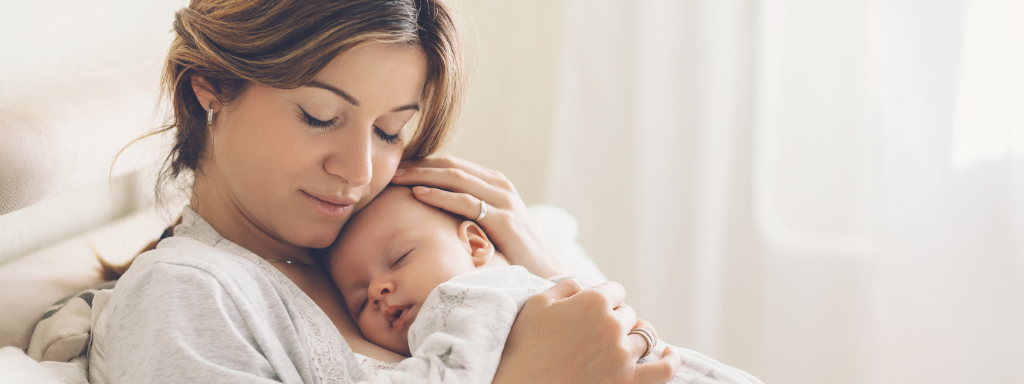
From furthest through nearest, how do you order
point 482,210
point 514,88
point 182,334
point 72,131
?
point 514,88, point 482,210, point 72,131, point 182,334

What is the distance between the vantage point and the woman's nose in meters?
1.11

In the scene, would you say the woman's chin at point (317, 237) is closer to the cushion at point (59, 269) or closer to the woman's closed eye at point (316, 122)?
the woman's closed eye at point (316, 122)

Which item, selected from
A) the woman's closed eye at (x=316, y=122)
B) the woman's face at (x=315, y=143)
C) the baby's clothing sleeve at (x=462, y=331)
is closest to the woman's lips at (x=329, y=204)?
the woman's face at (x=315, y=143)

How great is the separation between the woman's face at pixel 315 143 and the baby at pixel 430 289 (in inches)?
2.7

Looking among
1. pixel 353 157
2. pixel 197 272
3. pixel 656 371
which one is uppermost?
pixel 353 157

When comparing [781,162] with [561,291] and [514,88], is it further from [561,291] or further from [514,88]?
[561,291]

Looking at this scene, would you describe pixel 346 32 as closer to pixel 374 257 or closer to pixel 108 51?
pixel 374 257

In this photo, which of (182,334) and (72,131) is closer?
(182,334)

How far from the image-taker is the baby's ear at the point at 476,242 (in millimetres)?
1250

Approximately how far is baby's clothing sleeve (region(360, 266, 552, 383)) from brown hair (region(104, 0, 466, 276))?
0.37 m

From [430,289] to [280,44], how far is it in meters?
0.43

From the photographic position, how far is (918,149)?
1.97m

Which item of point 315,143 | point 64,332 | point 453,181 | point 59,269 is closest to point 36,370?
point 64,332

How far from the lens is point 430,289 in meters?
1.13
